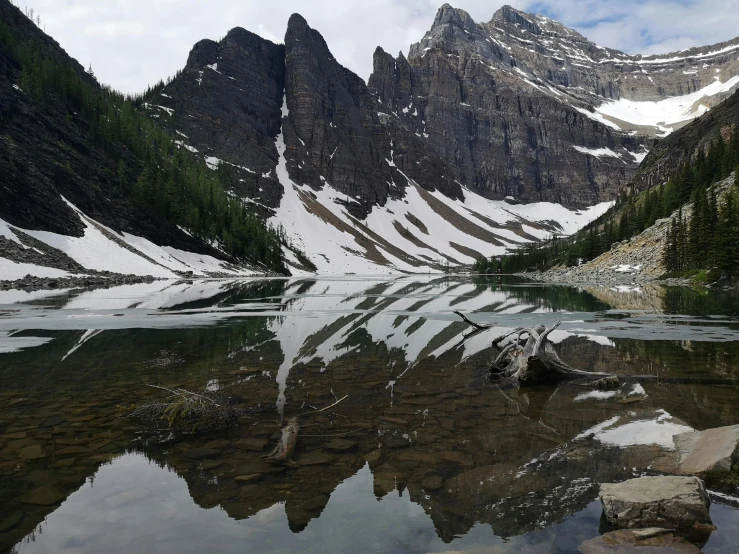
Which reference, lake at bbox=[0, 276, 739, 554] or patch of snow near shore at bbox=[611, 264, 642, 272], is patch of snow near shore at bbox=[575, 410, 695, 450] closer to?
lake at bbox=[0, 276, 739, 554]

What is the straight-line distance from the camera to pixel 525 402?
12023 millimetres

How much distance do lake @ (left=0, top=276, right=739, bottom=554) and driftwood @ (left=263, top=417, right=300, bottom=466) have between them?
165 mm

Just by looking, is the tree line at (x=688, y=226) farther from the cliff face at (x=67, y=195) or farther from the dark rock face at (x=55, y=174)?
the dark rock face at (x=55, y=174)

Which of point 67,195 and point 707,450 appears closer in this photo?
point 707,450

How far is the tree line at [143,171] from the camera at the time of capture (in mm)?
108375

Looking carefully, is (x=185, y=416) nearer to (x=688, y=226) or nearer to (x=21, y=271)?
(x=21, y=271)

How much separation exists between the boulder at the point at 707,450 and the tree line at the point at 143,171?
109632 mm

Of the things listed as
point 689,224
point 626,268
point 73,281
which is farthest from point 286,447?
point 626,268

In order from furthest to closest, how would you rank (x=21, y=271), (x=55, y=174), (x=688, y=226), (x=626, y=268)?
1. (x=55, y=174)
2. (x=626, y=268)
3. (x=688, y=226)
4. (x=21, y=271)

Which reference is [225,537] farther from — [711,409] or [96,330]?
[96,330]

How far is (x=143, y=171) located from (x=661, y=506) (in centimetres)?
12497

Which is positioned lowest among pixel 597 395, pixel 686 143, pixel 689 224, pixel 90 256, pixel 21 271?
pixel 597 395

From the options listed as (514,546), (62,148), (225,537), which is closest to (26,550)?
(225,537)

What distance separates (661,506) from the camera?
5.82 m
